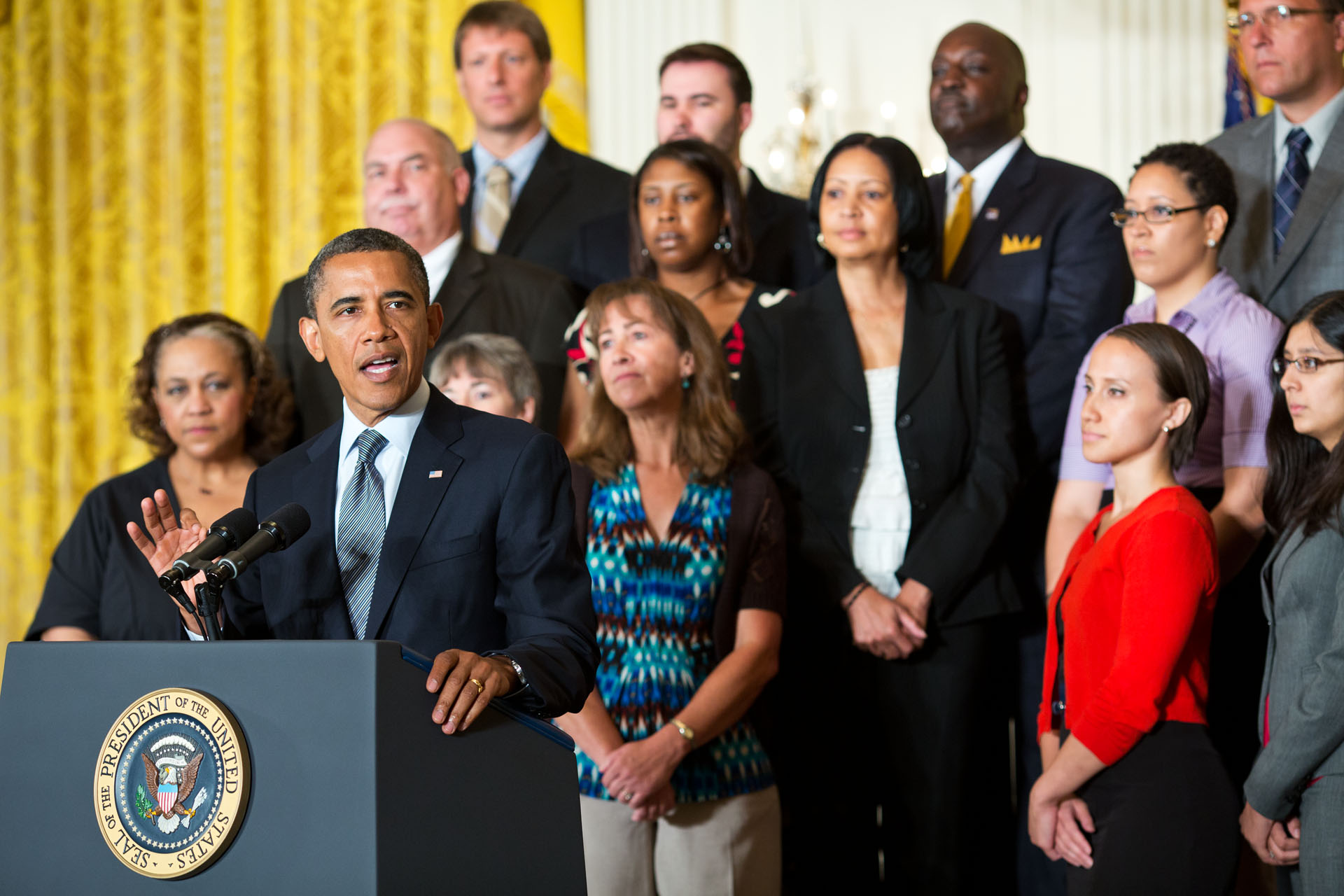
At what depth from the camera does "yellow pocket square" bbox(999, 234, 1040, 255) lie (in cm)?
343

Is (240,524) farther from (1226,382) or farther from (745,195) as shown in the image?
(745,195)

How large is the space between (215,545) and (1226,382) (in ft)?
7.40

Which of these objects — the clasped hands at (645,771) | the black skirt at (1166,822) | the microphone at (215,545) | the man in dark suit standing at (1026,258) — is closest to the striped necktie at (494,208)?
the man in dark suit standing at (1026,258)

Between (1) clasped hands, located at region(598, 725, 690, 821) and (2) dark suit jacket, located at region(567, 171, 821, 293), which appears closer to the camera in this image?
(1) clasped hands, located at region(598, 725, 690, 821)

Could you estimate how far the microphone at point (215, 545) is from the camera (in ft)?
4.68

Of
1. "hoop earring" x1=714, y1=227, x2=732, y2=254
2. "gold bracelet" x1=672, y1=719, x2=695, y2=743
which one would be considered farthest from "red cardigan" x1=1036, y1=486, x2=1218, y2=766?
"hoop earring" x1=714, y1=227, x2=732, y2=254

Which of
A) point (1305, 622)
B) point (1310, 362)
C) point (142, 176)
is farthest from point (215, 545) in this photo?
point (142, 176)

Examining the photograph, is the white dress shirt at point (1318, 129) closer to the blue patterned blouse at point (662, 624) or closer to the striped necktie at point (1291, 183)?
the striped necktie at point (1291, 183)

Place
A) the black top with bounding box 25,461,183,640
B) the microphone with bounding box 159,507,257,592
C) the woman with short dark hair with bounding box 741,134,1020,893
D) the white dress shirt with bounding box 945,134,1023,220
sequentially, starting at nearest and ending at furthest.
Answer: the microphone with bounding box 159,507,257,592 < the black top with bounding box 25,461,183,640 < the woman with short dark hair with bounding box 741,134,1020,893 < the white dress shirt with bounding box 945,134,1023,220

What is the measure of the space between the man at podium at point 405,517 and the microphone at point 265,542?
125mm

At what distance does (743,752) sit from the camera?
271 centimetres

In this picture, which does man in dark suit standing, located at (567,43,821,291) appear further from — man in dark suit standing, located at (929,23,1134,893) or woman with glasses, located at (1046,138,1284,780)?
woman with glasses, located at (1046,138,1284,780)

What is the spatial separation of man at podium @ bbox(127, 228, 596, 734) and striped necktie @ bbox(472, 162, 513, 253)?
2347 millimetres

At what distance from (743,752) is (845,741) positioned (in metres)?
0.47
